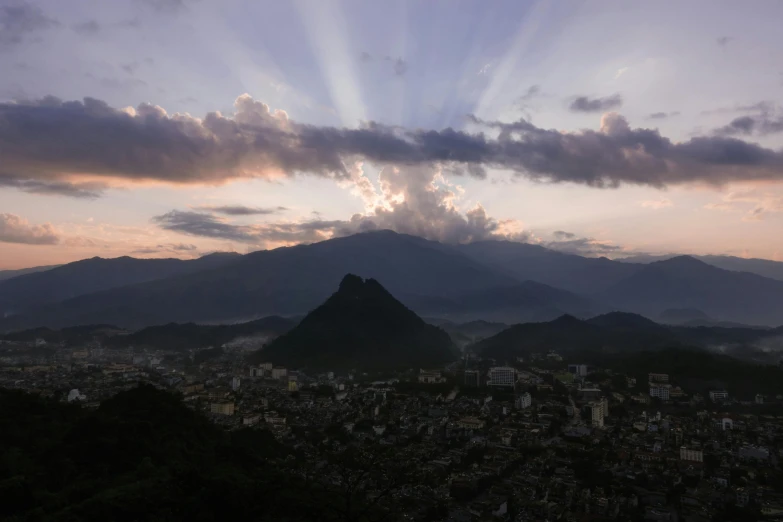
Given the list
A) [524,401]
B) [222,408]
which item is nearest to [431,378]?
[524,401]

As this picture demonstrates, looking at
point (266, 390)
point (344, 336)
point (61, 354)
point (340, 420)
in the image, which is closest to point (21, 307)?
point (61, 354)

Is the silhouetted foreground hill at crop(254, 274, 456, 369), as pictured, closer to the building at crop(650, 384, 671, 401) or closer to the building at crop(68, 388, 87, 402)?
the building at crop(650, 384, 671, 401)

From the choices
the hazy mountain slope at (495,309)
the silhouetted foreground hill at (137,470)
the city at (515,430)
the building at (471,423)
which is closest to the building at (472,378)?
the city at (515,430)

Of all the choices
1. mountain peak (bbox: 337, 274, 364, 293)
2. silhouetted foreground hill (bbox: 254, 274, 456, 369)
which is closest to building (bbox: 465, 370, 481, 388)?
silhouetted foreground hill (bbox: 254, 274, 456, 369)

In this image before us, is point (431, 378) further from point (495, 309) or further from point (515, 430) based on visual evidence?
point (495, 309)

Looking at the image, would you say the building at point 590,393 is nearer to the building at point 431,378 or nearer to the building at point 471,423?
the building at point 431,378

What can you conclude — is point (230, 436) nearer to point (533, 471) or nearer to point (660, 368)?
point (533, 471)

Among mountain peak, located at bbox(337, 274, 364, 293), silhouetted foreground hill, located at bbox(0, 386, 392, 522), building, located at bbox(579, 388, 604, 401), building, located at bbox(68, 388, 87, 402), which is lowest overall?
building, located at bbox(579, 388, 604, 401)
